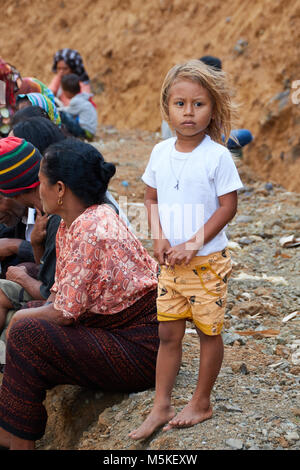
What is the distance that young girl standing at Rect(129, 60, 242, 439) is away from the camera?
2.35 meters

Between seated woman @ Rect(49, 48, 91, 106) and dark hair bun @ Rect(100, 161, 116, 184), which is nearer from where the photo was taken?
dark hair bun @ Rect(100, 161, 116, 184)

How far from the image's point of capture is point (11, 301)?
10.8ft

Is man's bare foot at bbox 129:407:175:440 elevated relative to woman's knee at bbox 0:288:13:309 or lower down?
lower down

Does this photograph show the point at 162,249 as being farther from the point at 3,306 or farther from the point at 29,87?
the point at 29,87

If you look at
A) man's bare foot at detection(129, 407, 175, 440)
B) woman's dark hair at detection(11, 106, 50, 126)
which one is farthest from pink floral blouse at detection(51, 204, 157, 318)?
woman's dark hair at detection(11, 106, 50, 126)

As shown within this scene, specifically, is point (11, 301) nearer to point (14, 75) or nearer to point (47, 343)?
point (47, 343)

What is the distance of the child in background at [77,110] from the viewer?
Result: 812 cm

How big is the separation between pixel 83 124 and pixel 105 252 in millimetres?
6077

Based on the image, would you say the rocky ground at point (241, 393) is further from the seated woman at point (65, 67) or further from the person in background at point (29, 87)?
the seated woman at point (65, 67)

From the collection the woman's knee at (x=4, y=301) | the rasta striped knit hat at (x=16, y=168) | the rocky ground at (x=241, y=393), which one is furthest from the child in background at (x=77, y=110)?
the woman's knee at (x=4, y=301)

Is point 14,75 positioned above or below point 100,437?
above

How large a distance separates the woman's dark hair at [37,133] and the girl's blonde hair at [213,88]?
4.96 feet

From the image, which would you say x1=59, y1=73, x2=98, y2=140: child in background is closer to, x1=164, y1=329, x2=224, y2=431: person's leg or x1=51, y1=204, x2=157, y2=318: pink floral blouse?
x1=51, y1=204, x2=157, y2=318: pink floral blouse
